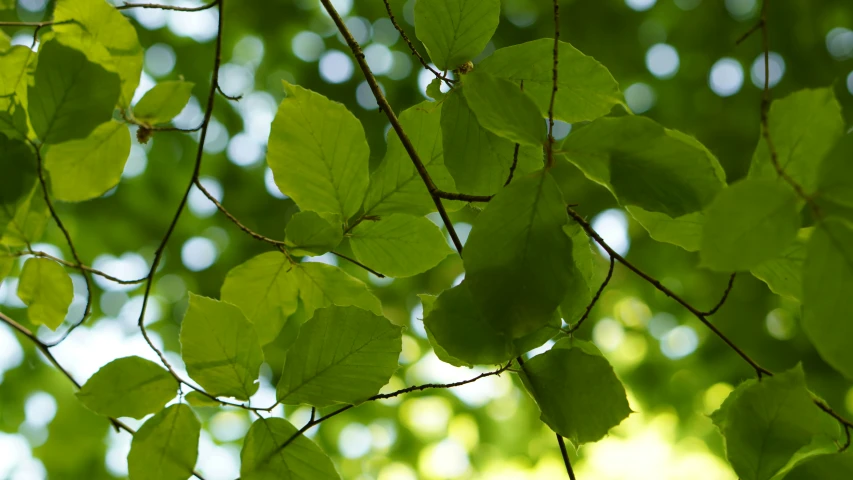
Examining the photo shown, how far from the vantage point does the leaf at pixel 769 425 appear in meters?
0.41

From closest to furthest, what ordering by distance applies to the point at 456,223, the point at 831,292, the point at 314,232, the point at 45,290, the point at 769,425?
the point at 831,292
the point at 769,425
the point at 314,232
the point at 45,290
the point at 456,223

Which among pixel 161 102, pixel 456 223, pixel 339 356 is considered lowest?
pixel 456 223

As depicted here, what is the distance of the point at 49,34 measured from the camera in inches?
23.6

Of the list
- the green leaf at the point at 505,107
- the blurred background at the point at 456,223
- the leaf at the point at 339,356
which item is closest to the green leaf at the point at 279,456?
the leaf at the point at 339,356

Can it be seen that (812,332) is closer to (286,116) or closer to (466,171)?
(466,171)

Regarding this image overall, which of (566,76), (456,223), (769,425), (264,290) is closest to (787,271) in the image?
(769,425)

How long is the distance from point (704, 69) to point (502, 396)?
1.91 m

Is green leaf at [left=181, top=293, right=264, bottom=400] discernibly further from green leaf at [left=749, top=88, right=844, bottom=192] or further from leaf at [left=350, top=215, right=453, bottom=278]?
green leaf at [left=749, top=88, right=844, bottom=192]

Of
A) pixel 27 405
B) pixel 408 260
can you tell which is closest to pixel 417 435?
pixel 27 405

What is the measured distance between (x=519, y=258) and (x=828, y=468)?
251mm

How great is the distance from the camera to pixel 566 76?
0.46 meters

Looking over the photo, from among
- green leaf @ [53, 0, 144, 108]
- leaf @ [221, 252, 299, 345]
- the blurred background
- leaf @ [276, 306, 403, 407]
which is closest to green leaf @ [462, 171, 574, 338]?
leaf @ [276, 306, 403, 407]

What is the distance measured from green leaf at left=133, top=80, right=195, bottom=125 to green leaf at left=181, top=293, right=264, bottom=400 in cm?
27

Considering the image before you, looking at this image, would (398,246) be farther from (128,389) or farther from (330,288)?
(128,389)
